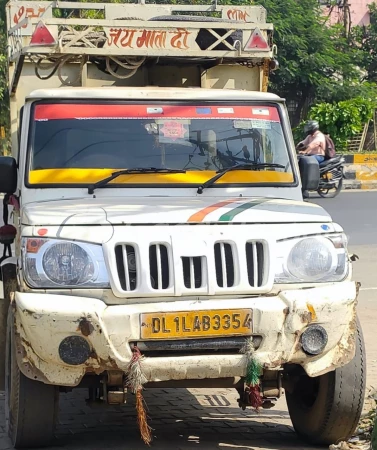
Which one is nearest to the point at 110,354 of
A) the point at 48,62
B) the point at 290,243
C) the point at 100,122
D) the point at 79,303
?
the point at 79,303

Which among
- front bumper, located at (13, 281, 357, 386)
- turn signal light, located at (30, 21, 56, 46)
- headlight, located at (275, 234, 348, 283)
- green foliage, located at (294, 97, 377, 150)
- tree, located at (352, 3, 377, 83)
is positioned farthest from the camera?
tree, located at (352, 3, 377, 83)

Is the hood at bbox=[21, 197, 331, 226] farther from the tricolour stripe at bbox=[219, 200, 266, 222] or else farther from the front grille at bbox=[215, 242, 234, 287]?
the front grille at bbox=[215, 242, 234, 287]

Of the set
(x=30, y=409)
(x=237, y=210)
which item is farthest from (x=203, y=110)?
(x=30, y=409)

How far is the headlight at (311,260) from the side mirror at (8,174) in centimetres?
176

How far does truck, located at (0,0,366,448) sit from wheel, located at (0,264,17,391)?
0.04 feet

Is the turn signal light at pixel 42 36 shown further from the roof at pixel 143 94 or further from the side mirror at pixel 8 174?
the side mirror at pixel 8 174

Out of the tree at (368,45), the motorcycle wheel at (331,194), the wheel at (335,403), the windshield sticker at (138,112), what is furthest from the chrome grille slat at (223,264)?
the tree at (368,45)

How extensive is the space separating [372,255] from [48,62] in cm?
609

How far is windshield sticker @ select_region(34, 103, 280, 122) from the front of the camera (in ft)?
18.8

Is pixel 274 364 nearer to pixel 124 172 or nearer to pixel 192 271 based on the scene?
pixel 192 271

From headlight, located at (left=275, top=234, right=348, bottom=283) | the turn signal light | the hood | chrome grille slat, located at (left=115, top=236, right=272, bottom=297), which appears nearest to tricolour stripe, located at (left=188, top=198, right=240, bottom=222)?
the hood

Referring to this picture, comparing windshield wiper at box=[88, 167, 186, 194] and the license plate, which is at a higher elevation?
windshield wiper at box=[88, 167, 186, 194]

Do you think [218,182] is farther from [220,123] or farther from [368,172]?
[368,172]

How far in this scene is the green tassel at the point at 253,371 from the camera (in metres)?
4.50
